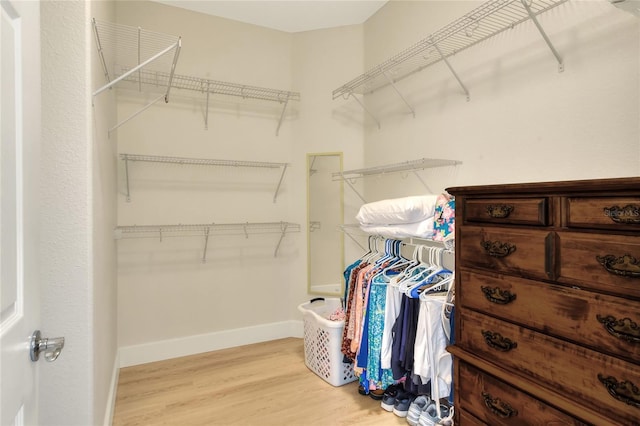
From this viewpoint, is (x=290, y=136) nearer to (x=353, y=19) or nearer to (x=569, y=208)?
(x=353, y=19)

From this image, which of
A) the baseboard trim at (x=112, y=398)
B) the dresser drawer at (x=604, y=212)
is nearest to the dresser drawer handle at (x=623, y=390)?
the dresser drawer at (x=604, y=212)

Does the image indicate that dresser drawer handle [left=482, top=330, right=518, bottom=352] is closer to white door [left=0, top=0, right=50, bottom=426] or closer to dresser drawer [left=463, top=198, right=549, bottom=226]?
dresser drawer [left=463, top=198, right=549, bottom=226]

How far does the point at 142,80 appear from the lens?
107 inches

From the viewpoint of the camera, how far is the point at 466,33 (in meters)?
1.84

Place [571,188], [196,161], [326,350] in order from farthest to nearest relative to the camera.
→ [196,161] → [326,350] → [571,188]

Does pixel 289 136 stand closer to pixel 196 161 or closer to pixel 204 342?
pixel 196 161

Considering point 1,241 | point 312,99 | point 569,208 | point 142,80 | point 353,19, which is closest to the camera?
point 1,241

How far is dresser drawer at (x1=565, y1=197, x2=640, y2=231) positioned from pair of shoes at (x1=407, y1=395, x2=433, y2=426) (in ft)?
4.53

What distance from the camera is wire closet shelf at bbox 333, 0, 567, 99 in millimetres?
1568

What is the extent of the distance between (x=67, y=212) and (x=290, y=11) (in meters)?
2.39

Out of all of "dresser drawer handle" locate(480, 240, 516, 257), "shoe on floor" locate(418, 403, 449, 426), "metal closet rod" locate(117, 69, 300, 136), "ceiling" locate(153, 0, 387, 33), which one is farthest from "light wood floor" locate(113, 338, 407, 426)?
"ceiling" locate(153, 0, 387, 33)

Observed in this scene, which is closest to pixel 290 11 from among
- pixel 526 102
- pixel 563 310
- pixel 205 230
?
pixel 205 230

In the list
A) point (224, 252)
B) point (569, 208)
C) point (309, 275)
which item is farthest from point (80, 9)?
point (309, 275)

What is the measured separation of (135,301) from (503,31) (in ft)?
9.77
